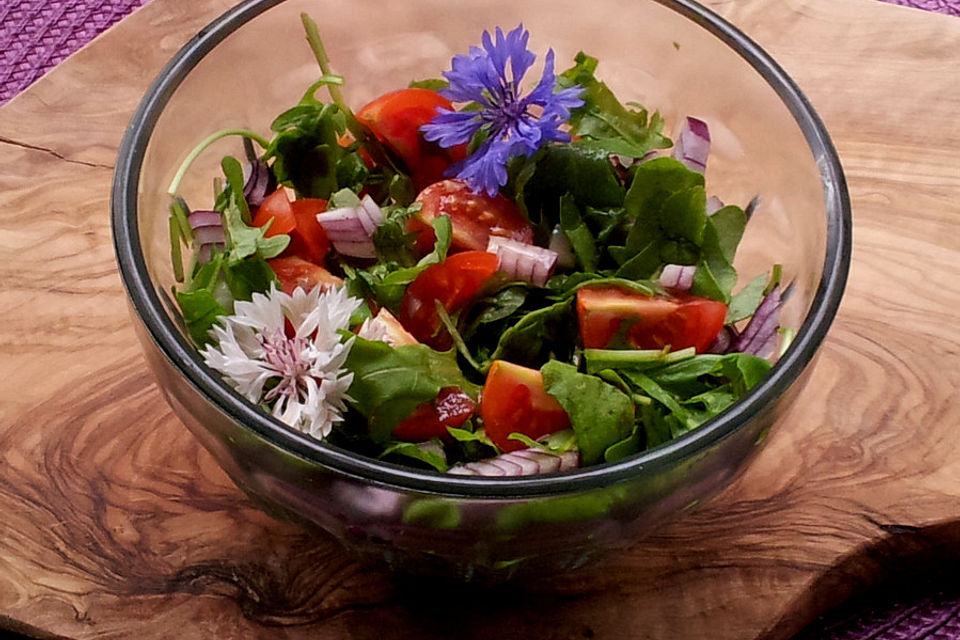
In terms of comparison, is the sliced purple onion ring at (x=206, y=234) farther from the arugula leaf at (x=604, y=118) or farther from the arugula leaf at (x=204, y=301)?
the arugula leaf at (x=604, y=118)

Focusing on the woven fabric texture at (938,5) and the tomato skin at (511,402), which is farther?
the woven fabric texture at (938,5)

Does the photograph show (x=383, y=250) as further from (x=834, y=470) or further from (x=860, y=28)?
(x=860, y=28)

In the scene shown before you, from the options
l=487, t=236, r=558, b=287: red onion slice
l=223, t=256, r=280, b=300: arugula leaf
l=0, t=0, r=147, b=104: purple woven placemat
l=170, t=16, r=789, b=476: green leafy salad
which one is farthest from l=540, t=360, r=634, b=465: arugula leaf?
l=0, t=0, r=147, b=104: purple woven placemat

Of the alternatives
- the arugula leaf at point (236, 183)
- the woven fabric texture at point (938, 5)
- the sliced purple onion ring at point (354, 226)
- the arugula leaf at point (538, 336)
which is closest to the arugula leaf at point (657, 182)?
the arugula leaf at point (538, 336)

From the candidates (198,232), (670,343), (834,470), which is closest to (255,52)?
(198,232)

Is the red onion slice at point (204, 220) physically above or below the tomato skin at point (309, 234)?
above

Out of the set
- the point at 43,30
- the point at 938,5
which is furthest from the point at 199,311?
the point at 938,5

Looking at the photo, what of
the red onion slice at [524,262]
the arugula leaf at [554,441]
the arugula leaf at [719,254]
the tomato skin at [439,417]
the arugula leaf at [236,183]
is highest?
the arugula leaf at [236,183]
